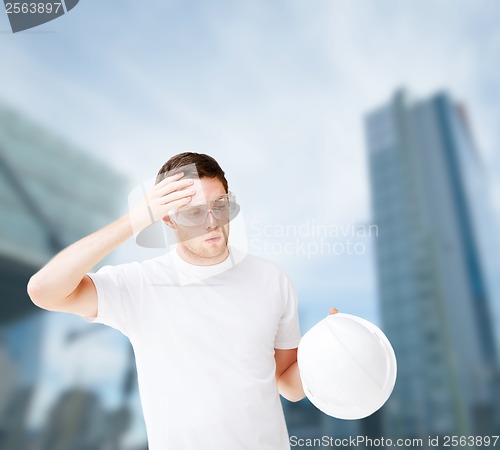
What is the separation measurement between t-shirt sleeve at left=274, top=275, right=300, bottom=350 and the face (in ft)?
0.48

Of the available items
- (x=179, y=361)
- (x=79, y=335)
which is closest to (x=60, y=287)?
(x=179, y=361)

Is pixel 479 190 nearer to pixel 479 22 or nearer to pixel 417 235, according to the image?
pixel 417 235

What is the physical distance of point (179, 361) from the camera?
93cm

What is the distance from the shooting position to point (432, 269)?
33.9 ft

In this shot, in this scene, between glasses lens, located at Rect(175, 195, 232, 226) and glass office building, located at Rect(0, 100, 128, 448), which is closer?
glasses lens, located at Rect(175, 195, 232, 226)

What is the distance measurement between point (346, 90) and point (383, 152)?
297 centimetres

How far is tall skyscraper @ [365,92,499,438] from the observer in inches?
383

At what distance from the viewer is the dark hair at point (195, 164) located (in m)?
1.00

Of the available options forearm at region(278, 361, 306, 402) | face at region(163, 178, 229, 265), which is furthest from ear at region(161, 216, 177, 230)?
forearm at region(278, 361, 306, 402)

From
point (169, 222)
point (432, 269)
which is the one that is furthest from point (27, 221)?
point (432, 269)

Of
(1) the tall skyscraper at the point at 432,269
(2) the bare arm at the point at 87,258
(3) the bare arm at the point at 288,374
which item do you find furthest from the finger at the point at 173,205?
(1) the tall skyscraper at the point at 432,269

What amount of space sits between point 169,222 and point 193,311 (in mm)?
185

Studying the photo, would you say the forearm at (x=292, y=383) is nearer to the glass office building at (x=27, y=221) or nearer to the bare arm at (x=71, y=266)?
the bare arm at (x=71, y=266)

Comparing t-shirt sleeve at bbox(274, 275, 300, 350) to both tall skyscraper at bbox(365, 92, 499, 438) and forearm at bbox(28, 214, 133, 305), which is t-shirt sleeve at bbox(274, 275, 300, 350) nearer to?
forearm at bbox(28, 214, 133, 305)
